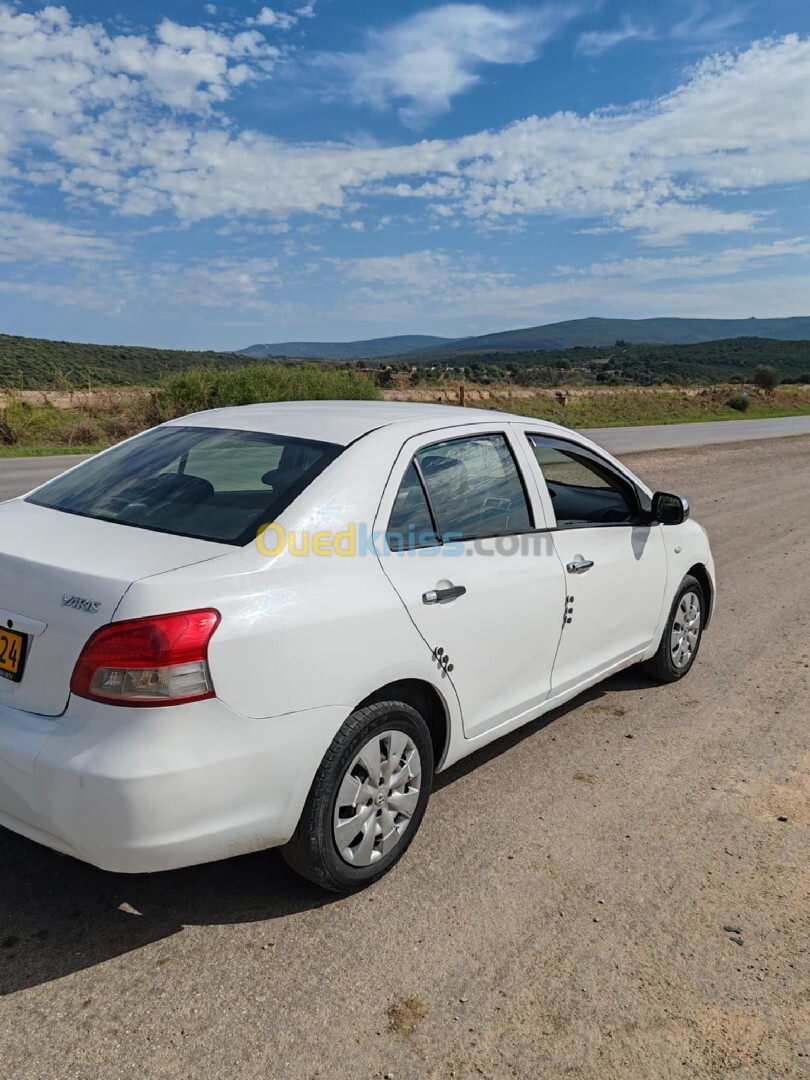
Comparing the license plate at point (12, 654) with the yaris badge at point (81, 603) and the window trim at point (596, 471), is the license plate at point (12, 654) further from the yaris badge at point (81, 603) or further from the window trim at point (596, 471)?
the window trim at point (596, 471)

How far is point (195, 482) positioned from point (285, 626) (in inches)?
39.6

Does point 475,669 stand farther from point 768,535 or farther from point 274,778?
point 768,535

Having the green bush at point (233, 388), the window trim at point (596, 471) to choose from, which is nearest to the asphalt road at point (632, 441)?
the green bush at point (233, 388)

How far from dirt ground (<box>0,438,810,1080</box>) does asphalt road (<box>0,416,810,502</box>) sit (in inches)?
361

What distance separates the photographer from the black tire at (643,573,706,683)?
195 inches

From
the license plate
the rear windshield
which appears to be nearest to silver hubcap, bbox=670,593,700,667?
the rear windshield

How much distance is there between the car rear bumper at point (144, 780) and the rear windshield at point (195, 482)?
0.67 m

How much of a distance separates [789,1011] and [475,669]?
1500mm

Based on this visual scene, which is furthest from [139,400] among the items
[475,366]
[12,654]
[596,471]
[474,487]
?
[475,366]

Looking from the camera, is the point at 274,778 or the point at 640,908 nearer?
the point at 274,778

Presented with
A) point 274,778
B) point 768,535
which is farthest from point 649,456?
point 274,778

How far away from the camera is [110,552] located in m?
2.70

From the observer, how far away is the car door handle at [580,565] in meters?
3.91

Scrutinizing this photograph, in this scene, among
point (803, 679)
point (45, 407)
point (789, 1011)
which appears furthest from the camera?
point (45, 407)
